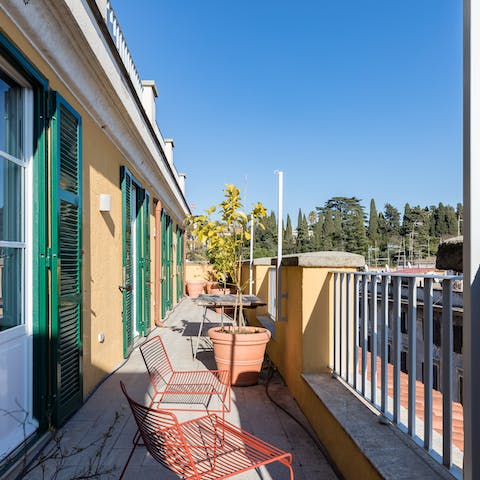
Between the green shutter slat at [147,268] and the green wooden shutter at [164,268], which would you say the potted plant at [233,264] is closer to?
the green shutter slat at [147,268]

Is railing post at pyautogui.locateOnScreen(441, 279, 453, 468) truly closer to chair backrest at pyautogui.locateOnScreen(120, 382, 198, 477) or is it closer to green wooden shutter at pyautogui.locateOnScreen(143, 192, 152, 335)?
chair backrest at pyautogui.locateOnScreen(120, 382, 198, 477)

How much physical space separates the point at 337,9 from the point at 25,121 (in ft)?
30.2

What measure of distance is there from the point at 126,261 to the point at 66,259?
6.79 ft

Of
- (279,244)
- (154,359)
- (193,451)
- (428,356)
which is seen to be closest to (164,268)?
(279,244)

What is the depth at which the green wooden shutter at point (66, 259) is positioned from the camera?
277 cm

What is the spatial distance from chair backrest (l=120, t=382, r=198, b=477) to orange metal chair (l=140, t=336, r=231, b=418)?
80 cm

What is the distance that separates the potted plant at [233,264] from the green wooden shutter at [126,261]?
89 cm

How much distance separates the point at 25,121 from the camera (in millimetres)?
2559

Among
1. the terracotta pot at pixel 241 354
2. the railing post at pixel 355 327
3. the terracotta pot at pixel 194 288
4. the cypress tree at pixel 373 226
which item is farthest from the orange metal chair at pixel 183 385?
the cypress tree at pixel 373 226

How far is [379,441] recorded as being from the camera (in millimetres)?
1931

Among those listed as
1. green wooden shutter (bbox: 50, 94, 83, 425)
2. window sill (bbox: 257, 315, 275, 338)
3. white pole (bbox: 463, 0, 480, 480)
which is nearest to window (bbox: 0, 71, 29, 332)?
green wooden shutter (bbox: 50, 94, 83, 425)

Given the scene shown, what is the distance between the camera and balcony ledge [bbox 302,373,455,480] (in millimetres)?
1638

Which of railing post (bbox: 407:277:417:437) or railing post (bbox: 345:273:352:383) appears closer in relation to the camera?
railing post (bbox: 407:277:417:437)

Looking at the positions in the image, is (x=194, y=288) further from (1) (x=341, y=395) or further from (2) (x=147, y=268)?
(1) (x=341, y=395)
